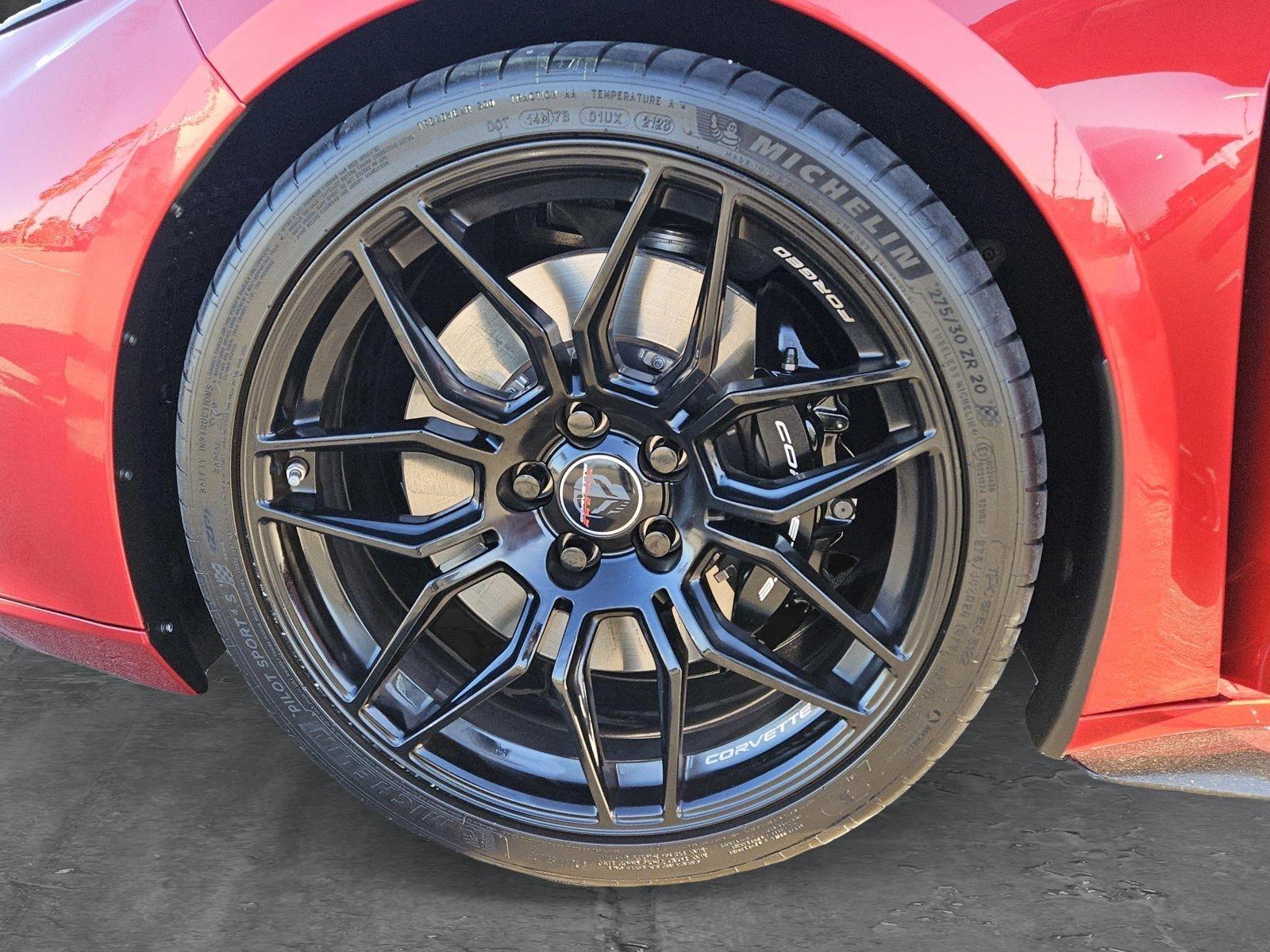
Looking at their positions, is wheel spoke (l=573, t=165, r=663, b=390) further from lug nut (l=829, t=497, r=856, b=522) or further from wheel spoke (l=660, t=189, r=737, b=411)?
lug nut (l=829, t=497, r=856, b=522)

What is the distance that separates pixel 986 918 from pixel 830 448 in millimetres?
668

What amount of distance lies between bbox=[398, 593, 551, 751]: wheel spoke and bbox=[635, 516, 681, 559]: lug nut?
0.55 feet

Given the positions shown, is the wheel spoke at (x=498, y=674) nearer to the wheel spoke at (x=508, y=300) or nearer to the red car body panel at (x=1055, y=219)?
the wheel spoke at (x=508, y=300)

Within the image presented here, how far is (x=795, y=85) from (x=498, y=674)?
876 millimetres

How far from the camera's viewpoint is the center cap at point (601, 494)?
4.60 feet

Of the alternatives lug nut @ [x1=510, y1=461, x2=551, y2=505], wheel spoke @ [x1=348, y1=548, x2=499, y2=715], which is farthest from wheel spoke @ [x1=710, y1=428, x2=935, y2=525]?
wheel spoke @ [x1=348, y1=548, x2=499, y2=715]

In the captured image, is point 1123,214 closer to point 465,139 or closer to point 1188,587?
point 1188,587

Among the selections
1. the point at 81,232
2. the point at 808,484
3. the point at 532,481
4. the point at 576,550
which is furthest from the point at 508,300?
the point at 81,232

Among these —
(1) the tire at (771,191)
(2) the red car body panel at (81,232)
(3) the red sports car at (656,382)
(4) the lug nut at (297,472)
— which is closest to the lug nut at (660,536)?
(3) the red sports car at (656,382)

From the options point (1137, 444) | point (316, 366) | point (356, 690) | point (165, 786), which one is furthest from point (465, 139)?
point (165, 786)

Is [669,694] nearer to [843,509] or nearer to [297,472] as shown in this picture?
[843,509]

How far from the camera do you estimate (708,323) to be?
1.33 m

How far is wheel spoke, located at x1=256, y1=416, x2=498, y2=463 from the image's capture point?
1399mm

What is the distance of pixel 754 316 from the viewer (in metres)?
1.46
